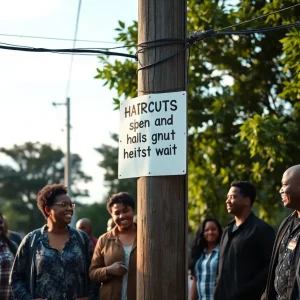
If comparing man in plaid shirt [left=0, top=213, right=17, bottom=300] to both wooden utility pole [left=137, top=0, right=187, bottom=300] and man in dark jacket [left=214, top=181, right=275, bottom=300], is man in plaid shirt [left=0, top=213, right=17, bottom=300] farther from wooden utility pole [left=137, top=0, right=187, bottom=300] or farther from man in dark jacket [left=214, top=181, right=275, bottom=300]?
wooden utility pole [left=137, top=0, right=187, bottom=300]

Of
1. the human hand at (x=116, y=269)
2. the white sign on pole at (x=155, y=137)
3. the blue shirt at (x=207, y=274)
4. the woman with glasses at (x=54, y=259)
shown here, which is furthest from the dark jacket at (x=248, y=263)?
the white sign on pole at (x=155, y=137)

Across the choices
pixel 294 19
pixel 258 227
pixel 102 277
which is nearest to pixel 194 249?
pixel 258 227

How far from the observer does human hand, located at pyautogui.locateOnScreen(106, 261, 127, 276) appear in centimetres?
785

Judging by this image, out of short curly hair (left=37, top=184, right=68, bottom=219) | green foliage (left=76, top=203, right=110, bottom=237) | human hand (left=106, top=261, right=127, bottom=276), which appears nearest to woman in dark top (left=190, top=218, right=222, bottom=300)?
human hand (left=106, top=261, right=127, bottom=276)

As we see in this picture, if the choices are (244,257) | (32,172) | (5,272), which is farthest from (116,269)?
(32,172)

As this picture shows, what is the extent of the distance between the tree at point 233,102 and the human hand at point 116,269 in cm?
617

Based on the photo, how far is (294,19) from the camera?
14172 mm

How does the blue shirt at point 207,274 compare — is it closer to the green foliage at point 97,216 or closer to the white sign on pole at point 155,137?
the white sign on pole at point 155,137

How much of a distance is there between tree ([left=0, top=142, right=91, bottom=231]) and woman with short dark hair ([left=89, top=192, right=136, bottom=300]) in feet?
240

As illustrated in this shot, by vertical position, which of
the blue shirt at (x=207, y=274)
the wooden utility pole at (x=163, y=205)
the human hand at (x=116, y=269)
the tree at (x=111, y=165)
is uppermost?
the tree at (x=111, y=165)

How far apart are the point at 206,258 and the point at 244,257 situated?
1953 millimetres

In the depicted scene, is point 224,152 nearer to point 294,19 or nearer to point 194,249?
point 294,19

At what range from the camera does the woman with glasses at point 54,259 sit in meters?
7.75

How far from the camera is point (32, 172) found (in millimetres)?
84312
